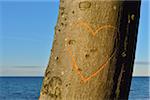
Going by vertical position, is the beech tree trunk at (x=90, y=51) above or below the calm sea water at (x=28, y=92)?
above

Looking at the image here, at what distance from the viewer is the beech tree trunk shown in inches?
80.0

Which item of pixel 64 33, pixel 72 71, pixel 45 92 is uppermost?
pixel 64 33

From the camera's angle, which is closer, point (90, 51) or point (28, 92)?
point (90, 51)

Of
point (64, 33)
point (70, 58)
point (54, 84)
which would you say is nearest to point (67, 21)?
point (64, 33)

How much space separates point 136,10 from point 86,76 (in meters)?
0.50

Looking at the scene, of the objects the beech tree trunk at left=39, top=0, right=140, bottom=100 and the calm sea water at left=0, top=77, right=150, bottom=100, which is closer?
the beech tree trunk at left=39, top=0, right=140, bottom=100

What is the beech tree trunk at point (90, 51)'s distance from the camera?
6.66ft

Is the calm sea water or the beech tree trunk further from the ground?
the beech tree trunk

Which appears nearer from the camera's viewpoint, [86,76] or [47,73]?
[86,76]

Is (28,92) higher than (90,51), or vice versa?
(90,51)

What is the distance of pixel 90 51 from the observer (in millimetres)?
2020

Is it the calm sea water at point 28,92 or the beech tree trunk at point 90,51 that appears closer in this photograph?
the beech tree trunk at point 90,51

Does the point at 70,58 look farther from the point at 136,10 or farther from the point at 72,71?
the point at 136,10

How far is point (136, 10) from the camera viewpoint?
2.20 metres
